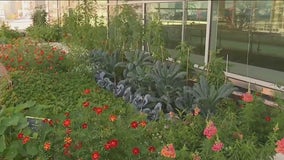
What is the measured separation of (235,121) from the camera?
8.93ft

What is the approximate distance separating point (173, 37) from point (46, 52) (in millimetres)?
2238

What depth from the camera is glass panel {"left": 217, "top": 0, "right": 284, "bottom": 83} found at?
540 cm

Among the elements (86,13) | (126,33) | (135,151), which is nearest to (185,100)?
(135,151)

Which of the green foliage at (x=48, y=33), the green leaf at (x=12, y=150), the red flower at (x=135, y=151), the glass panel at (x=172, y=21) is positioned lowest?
the green leaf at (x=12, y=150)

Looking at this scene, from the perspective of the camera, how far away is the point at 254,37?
6.12 meters

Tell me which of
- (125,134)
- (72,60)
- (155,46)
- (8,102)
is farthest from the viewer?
(72,60)

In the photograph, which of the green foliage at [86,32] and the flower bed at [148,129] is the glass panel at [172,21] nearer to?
the green foliage at [86,32]

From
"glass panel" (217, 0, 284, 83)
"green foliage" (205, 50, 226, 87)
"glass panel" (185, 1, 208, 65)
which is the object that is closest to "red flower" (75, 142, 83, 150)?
"green foliage" (205, 50, 226, 87)

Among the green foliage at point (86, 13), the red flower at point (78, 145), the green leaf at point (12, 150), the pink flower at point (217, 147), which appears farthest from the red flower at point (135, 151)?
the green foliage at point (86, 13)

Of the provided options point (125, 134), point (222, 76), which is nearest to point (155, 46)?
point (222, 76)

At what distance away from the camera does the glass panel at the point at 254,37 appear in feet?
17.7

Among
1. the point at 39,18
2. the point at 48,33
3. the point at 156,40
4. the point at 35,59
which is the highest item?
the point at 39,18

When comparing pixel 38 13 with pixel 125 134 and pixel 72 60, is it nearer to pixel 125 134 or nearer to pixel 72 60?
pixel 72 60

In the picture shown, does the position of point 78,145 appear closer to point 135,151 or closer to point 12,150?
point 135,151
